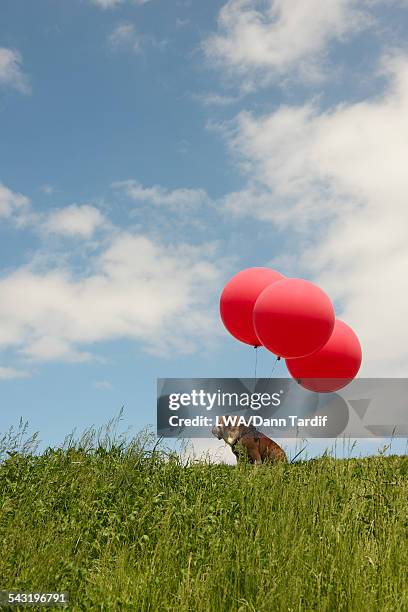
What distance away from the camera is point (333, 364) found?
10.9 meters

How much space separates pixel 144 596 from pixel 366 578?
1761 mm

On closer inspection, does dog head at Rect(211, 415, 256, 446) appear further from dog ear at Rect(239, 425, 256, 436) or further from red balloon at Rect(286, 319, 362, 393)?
red balloon at Rect(286, 319, 362, 393)

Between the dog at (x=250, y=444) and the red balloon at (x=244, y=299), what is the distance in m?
1.61

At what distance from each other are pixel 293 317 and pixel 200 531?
3871mm

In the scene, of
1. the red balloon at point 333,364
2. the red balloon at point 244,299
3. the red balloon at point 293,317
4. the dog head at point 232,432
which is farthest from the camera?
the red balloon at point 333,364

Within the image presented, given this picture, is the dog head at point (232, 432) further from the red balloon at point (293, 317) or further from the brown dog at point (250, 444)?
the red balloon at point (293, 317)

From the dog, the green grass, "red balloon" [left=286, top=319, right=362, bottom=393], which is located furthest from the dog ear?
"red balloon" [left=286, top=319, right=362, bottom=393]

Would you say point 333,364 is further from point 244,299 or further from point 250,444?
point 250,444

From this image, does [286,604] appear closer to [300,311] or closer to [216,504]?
[216,504]

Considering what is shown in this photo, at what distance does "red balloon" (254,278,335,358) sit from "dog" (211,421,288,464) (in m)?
1.34

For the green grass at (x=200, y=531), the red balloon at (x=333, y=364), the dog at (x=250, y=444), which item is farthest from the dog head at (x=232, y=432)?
the red balloon at (x=333, y=364)

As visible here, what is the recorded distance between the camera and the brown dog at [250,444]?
9703mm

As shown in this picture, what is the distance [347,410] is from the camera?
39.8 feet

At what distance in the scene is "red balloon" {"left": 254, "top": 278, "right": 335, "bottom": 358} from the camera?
9.62m
